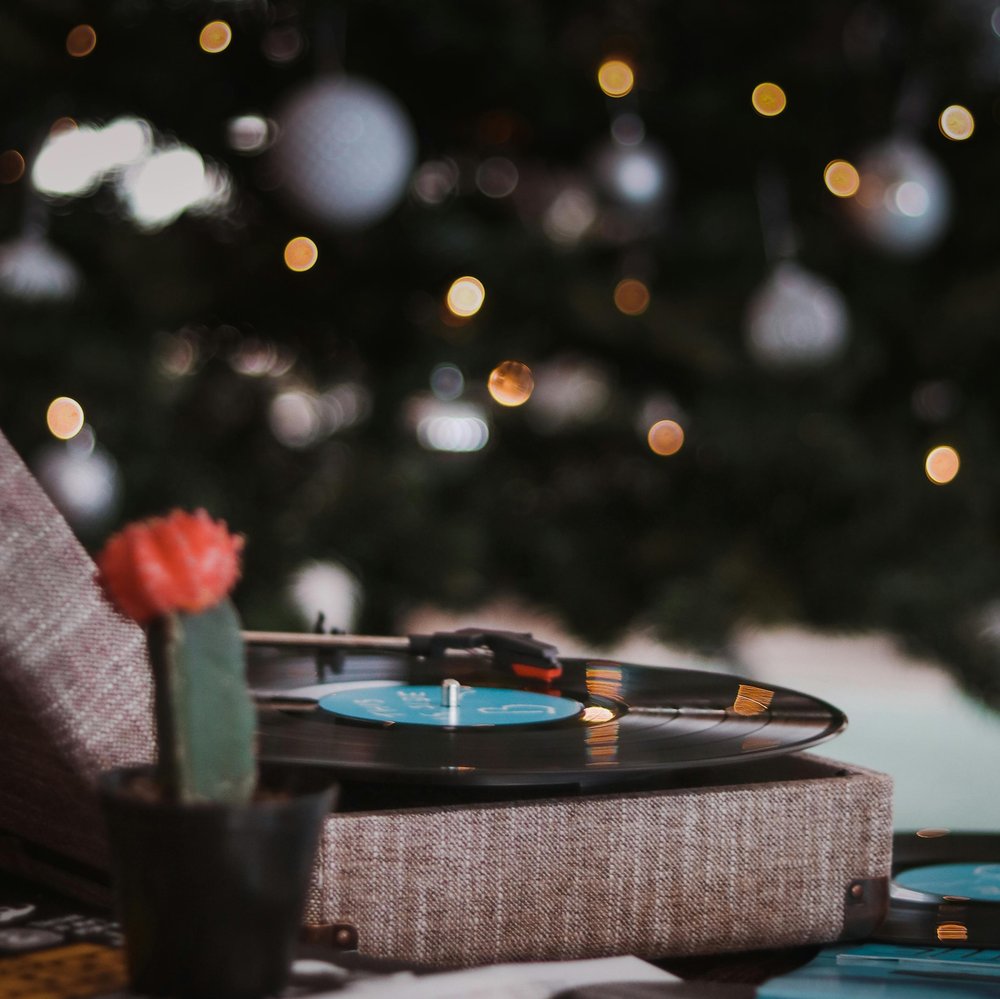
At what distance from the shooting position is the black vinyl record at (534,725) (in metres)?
0.47

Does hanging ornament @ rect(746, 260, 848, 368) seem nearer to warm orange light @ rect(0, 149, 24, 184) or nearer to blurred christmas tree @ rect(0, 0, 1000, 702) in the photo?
blurred christmas tree @ rect(0, 0, 1000, 702)

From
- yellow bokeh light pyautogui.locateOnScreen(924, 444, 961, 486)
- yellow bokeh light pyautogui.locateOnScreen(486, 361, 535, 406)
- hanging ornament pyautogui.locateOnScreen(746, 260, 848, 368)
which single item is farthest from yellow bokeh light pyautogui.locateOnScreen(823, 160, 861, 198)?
yellow bokeh light pyautogui.locateOnScreen(486, 361, 535, 406)

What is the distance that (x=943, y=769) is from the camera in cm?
132

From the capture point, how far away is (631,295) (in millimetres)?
1843

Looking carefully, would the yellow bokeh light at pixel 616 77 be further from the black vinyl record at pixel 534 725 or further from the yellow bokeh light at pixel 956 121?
the black vinyl record at pixel 534 725

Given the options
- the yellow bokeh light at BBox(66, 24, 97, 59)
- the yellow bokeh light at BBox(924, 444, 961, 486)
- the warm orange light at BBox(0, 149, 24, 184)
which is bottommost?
the yellow bokeh light at BBox(924, 444, 961, 486)

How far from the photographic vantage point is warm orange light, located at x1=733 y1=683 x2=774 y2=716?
2.03 ft

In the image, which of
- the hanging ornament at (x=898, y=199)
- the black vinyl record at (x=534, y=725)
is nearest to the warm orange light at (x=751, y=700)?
the black vinyl record at (x=534, y=725)

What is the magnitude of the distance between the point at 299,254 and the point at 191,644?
4.69 ft

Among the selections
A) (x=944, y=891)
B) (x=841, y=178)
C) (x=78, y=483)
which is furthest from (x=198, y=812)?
(x=841, y=178)

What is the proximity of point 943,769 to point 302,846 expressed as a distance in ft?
3.65

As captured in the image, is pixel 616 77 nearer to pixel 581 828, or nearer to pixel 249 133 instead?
pixel 249 133

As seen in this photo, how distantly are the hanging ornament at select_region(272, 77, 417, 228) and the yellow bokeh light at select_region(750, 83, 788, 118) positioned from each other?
0.57m

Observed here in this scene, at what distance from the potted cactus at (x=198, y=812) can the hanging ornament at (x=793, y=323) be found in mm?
1403
